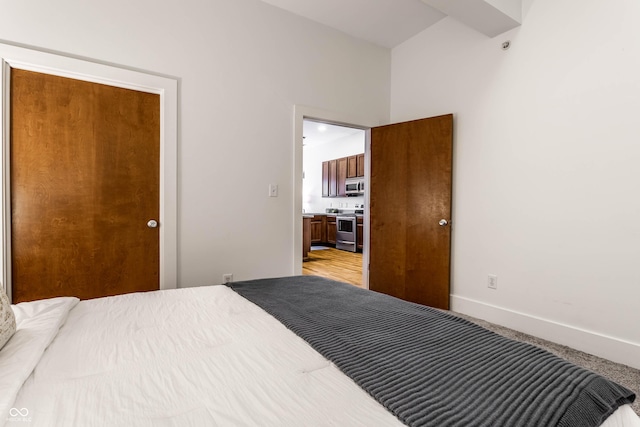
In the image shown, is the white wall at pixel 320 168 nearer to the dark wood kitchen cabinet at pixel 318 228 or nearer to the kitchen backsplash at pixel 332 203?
the kitchen backsplash at pixel 332 203

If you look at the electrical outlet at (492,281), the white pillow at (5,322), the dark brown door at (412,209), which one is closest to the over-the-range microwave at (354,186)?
the dark brown door at (412,209)

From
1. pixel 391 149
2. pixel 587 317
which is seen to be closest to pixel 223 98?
pixel 391 149

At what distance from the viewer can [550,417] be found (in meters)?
0.67

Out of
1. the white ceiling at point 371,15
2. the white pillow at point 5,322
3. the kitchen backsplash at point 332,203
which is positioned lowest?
the white pillow at point 5,322

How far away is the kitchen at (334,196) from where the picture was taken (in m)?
6.25

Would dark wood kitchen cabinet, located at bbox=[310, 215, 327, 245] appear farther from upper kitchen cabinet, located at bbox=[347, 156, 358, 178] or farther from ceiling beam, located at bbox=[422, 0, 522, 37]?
ceiling beam, located at bbox=[422, 0, 522, 37]

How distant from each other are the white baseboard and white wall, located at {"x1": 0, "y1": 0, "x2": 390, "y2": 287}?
5.81ft

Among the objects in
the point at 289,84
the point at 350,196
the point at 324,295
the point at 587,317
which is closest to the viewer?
the point at 324,295

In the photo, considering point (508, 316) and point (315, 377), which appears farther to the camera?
point (508, 316)

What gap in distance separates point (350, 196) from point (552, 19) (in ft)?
18.0

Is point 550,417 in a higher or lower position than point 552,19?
lower

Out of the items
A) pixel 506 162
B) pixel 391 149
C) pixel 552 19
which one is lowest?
pixel 506 162

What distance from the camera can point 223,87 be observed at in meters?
2.71

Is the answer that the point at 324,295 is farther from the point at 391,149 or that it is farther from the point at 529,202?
the point at 391,149
